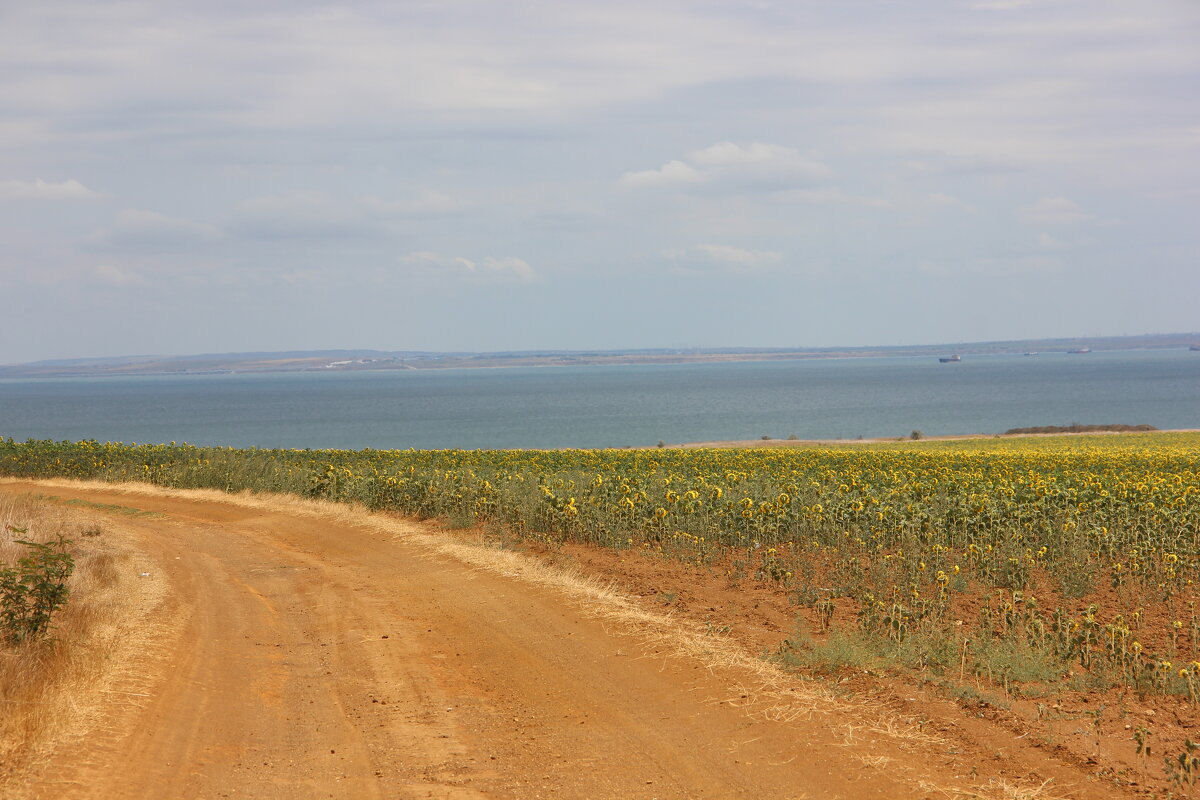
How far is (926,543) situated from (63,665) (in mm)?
10565

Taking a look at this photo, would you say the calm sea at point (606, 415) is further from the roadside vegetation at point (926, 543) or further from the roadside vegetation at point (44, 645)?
the roadside vegetation at point (44, 645)

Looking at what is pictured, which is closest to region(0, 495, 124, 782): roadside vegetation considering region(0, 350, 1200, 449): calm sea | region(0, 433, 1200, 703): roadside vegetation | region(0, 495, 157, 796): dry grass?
region(0, 495, 157, 796): dry grass

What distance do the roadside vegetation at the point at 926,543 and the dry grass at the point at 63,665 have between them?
6.17 meters

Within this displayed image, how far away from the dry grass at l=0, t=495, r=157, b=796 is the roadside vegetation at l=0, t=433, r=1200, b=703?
20.2 feet

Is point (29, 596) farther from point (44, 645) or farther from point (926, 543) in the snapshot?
point (926, 543)

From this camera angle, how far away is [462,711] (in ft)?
28.6

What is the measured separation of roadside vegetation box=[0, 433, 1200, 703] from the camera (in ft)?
31.4

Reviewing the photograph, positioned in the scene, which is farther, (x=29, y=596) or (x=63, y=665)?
(x=29, y=596)

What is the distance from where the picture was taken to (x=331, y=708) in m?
8.77

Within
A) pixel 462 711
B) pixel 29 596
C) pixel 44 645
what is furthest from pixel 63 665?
pixel 462 711

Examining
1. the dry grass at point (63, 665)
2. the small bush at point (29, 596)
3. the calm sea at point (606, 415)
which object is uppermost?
the small bush at point (29, 596)

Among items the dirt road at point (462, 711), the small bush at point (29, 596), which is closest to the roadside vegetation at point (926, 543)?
the dirt road at point (462, 711)

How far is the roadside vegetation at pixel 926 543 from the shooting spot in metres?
9.56

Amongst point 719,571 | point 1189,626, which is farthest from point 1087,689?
point 719,571
